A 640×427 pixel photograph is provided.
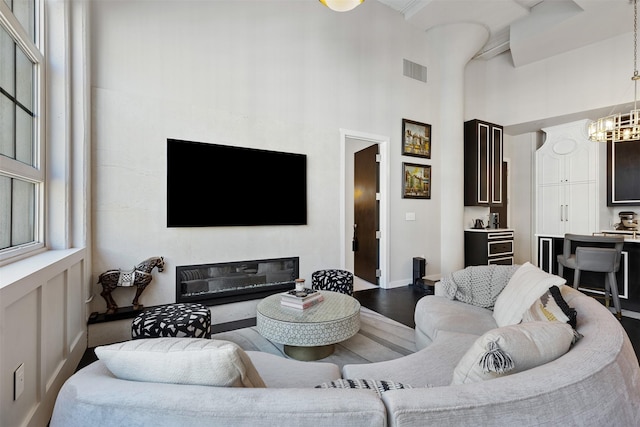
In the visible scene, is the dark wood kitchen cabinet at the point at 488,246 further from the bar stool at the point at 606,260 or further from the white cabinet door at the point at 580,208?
the bar stool at the point at 606,260

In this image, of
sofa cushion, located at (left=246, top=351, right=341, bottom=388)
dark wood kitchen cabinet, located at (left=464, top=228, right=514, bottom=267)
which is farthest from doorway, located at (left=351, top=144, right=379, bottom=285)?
sofa cushion, located at (left=246, top=351, right=341, bottom=388)

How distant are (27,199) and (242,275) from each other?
6.71 ft

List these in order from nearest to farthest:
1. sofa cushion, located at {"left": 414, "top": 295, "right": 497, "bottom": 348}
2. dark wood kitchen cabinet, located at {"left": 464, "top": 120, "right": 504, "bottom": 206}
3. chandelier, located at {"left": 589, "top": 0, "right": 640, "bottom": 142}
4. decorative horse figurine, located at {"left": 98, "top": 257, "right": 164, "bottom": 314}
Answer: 1. sofa cushion, located at {"left": 414, "top": 295, "right": 497, "bottom": 348}
2. decorative horse figurine, located at {"left": 98, "top": 257, "right": 164, "bottom": 314}
3. chandelier, located at {"left": 589, "top": 0, "right": 640, "bottom": 142}
4. dark wood kitchen cabinet, located at {"left": 464, "top": 120, "right": 504, "bottom": 206}

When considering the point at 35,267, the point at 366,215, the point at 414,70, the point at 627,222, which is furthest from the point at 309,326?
the point at 627,222

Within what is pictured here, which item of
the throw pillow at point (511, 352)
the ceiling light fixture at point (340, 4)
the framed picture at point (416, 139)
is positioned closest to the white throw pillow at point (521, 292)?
the throw pillow at point (511, 352)

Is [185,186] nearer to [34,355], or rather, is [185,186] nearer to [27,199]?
[27,199]

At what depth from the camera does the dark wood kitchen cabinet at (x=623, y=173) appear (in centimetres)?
469

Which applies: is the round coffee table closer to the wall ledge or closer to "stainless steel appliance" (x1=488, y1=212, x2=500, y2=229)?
the wall ledge

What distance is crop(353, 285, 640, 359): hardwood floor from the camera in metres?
3.00

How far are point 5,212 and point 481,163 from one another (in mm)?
5821

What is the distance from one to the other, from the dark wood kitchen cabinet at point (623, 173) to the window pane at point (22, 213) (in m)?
7.20

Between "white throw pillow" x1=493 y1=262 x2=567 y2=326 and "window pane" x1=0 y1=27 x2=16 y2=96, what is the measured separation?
3.05 m

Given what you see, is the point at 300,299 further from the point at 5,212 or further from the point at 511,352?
the point at 5,212

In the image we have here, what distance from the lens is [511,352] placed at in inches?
36.7
